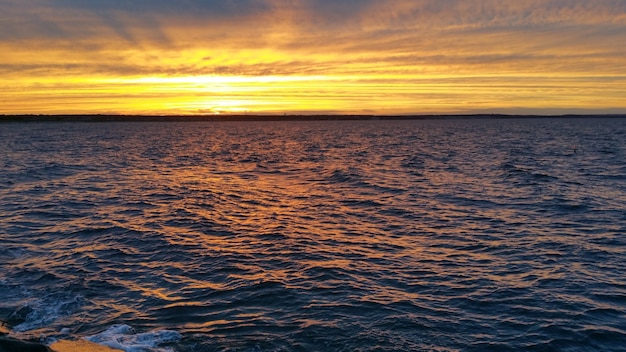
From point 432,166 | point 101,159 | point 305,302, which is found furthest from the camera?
point 101,159

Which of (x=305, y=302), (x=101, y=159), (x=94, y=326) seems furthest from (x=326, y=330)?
(x=101, y=159)

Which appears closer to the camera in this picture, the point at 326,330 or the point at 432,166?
the point at 326,330

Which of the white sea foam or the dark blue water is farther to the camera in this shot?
the dark blue water

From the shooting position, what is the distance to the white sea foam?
10.2 m

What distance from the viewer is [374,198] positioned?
2822cm

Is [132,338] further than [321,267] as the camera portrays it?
No

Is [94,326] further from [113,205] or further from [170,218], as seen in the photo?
[113,205]

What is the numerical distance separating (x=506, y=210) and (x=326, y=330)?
15.7 metres

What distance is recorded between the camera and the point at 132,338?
1066 cm

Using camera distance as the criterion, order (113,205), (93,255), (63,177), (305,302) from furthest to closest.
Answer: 1. (63,177)
2. (113,205)
3. (93,255)
4. (305,302)

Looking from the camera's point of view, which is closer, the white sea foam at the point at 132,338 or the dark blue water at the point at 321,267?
the white sea foam at the point at 132,338

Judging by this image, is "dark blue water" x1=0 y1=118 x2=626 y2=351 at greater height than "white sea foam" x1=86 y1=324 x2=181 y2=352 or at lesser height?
lesser

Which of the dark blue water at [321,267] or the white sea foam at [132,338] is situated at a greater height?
the white sea foam at [132,338]

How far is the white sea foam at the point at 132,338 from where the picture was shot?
10.2m
